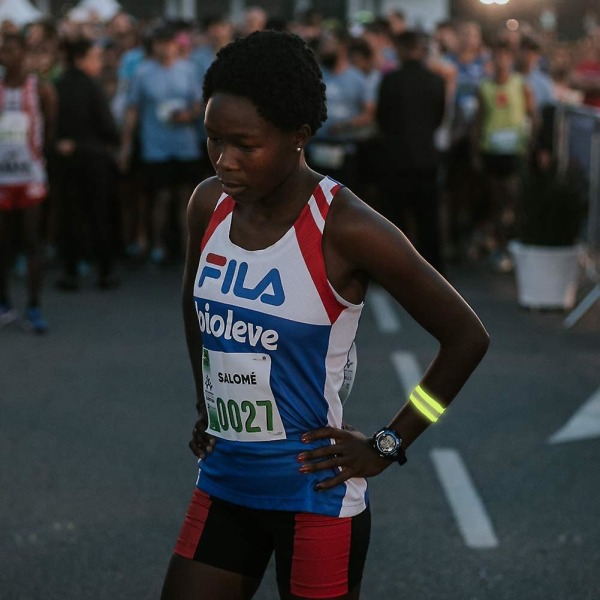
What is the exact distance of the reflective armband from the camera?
303 cm

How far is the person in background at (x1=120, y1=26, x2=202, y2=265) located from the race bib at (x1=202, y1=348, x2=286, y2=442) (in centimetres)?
929

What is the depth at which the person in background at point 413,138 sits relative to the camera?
11.5 m

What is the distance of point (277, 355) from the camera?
9.64ft

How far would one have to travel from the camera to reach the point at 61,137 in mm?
11281

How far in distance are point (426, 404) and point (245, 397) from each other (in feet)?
1.37

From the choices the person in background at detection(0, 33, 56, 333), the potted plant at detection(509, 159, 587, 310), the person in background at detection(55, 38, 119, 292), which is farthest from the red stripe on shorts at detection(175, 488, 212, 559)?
the person in background at detection(55, 38, 119, 292)

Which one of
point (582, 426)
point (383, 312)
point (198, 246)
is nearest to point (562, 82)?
point (383, 312)

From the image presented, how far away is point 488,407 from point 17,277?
617 centimetres

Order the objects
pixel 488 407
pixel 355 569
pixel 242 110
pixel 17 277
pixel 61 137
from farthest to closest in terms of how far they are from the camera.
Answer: pixel 17 277
pixel 61 137
pixel 488 407
pixel 355 569
pixel 242 110

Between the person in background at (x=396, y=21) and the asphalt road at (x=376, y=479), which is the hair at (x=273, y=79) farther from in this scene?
the person in background at (x=396, y=21)

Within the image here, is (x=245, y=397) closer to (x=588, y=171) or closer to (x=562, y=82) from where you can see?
(x=588, y=171)

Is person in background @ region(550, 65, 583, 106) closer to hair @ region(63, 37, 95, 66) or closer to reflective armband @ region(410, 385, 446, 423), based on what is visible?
hair @ region(63, 37, 95, 66)

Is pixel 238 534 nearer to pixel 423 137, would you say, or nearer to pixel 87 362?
pixel 87 362

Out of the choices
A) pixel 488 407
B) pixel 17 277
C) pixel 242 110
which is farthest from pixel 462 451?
pixel 17 277
